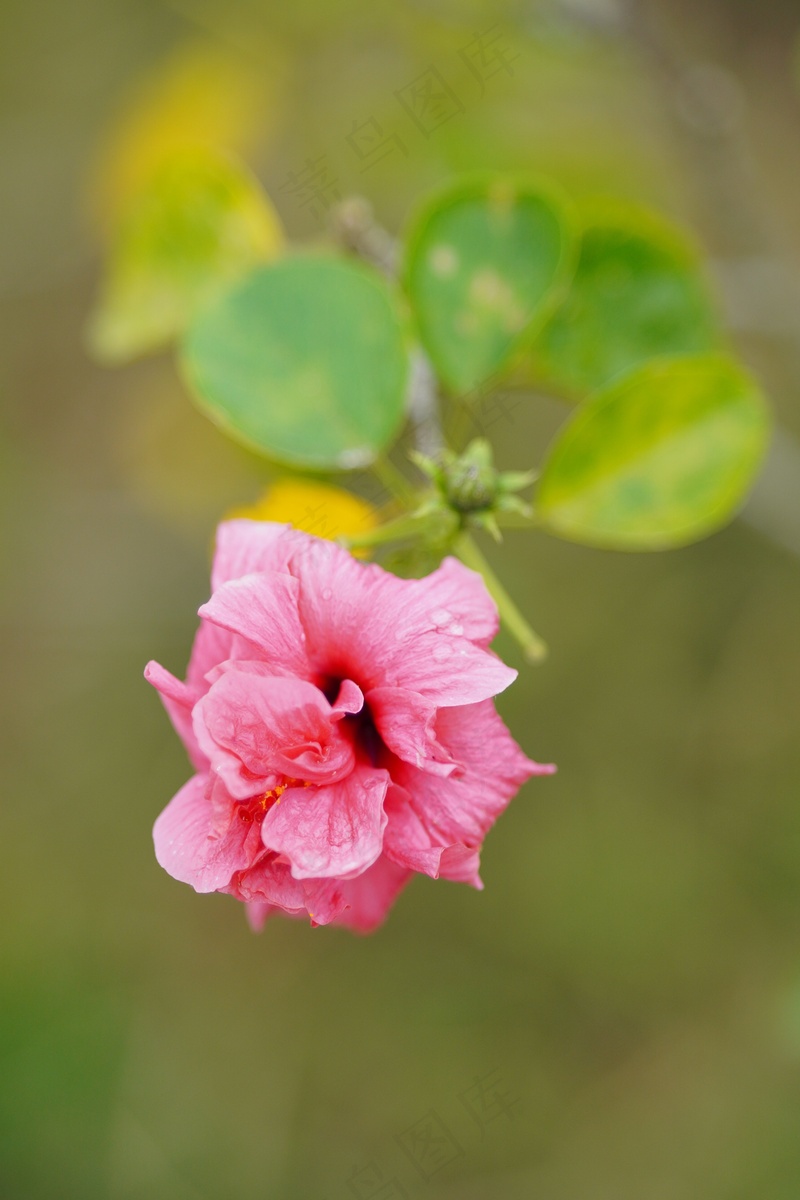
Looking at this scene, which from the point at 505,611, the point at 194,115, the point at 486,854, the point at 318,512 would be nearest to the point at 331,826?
the point at 505,611

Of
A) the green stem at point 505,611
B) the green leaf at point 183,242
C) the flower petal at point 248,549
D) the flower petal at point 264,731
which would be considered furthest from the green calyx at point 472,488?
the green leaf at point 183,242

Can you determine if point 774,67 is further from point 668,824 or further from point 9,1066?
point 9,1066

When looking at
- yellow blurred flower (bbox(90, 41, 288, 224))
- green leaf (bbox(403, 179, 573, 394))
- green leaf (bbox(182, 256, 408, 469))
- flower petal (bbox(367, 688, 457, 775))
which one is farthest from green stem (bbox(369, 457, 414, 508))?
yellow blurred flower (bbox(90, 41, 288, 224))

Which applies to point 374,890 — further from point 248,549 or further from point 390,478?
point 390,478

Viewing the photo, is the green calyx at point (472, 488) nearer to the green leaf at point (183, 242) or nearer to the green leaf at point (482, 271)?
the green leaf at point (482, 271)

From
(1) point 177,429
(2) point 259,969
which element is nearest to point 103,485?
(1) point 177,429

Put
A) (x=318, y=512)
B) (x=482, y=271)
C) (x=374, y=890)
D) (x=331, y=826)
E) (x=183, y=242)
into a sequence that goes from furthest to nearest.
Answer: (x=183, y=242), (x=482, y=271), (x=318, y=512), (x=374, y=890), (x=331, y=826)
